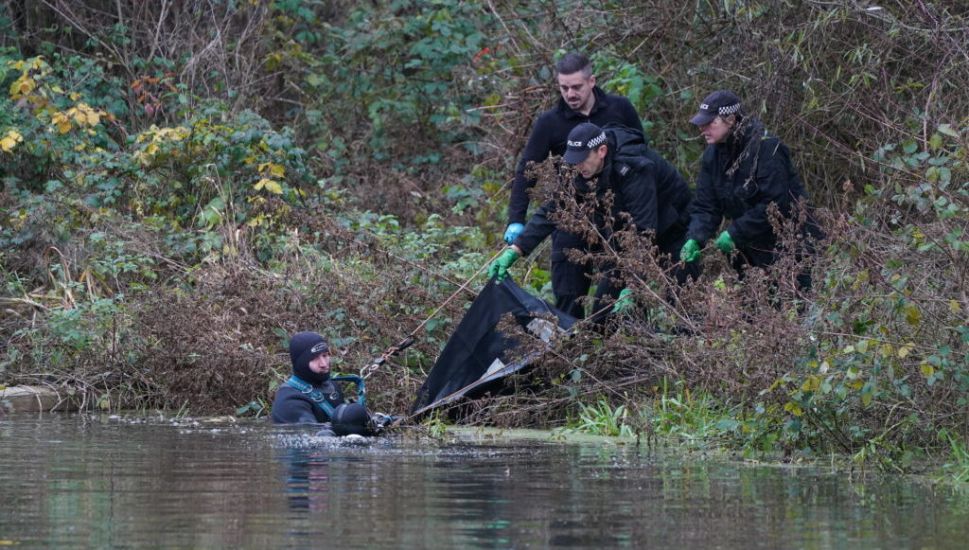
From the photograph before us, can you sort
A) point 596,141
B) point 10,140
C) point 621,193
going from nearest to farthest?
point 596,141 < point 621,193 < point 10,140

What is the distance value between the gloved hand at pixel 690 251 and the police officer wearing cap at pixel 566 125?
77 centimetres

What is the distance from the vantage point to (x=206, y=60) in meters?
18.4

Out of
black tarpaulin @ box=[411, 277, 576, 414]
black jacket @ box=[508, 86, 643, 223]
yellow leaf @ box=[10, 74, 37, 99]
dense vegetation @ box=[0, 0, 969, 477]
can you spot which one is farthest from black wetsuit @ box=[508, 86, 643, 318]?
yellow leaf @ box=[10, 74, 37, 99]

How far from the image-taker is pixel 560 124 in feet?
38.0

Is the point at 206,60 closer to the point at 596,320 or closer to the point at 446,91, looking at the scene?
the point at 446,91

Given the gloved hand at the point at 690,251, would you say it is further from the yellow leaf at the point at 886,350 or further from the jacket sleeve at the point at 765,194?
the yellow leaf at the point at 886,350

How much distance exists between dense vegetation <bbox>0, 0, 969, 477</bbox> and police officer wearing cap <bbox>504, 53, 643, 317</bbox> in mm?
728

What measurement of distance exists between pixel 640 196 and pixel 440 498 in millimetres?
4046

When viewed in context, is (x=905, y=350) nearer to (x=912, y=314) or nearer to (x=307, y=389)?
(x=912, y=314)

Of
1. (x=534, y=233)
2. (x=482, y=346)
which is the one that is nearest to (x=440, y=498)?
(x=482, y=346)

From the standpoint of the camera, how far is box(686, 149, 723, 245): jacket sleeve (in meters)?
11.0

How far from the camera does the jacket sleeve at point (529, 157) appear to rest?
38.1 ft

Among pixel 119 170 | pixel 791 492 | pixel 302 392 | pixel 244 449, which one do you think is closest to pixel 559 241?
pixel 302 392

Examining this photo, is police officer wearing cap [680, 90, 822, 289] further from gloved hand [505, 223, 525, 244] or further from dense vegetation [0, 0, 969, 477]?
gloved hand [505, 223, 525, 244]
